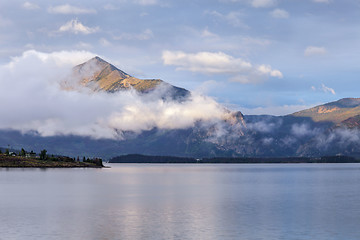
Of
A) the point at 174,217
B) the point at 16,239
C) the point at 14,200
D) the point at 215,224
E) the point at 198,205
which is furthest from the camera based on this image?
the point at 14,200

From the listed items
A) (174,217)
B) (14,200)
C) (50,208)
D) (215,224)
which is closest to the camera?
(215,224)

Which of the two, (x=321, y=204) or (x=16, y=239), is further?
(x=321, y=204)

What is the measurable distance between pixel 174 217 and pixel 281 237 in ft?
96.7

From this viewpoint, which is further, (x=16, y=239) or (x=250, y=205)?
(x=250, y=205)

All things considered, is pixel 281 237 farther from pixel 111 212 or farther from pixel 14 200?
pixel 14 200

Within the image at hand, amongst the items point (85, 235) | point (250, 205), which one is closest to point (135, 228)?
point (85, 235)

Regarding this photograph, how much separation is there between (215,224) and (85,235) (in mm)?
25249

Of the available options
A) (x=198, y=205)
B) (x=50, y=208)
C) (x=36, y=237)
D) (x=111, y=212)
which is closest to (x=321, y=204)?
(x=198, y=205)

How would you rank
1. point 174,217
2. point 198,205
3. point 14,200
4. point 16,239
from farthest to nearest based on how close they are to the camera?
point 14,200 → point 198,205 → point 174,217 → point 16,239

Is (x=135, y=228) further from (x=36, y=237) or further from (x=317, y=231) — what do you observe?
(x=317, y=231)

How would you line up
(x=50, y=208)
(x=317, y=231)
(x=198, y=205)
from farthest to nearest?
(x=198, y=205) < (x=50, y=208) < (x=317, y=231)

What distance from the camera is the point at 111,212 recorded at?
10719 centimetres

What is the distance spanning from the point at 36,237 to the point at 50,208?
42901mm

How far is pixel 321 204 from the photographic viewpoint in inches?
5084
